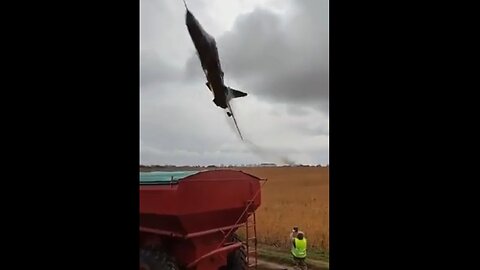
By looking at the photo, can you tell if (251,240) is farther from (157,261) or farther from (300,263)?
(157,261)

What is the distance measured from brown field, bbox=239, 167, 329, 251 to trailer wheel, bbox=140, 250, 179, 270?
478 mm

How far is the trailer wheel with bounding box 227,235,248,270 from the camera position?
241cm

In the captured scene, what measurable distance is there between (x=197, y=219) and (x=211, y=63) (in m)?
0.82

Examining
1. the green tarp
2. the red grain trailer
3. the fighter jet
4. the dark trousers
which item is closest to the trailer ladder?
the red grain trailer

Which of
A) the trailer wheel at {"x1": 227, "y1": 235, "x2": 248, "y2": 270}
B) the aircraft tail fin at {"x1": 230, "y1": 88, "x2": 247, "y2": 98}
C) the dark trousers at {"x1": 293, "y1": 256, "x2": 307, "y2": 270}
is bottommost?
the trailer wheel at {"x1": 227, "y1": 235, "x2": 248, "y2": 270}

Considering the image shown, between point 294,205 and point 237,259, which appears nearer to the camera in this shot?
point 294,205

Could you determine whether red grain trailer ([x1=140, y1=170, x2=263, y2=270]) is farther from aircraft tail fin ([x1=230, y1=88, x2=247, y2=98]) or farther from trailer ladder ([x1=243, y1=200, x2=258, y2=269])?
aircraft tail fin ([x1=230, y1=88, x2=247, y2=98])

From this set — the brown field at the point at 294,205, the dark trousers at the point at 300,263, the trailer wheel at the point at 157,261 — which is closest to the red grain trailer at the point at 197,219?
the trailer wheel at the point at 157,261

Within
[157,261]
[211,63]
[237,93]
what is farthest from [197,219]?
[211,63]

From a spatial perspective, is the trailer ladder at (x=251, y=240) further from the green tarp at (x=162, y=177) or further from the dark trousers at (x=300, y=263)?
the green tarp at (x=162, y=177)

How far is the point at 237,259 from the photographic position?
8.01 ft
